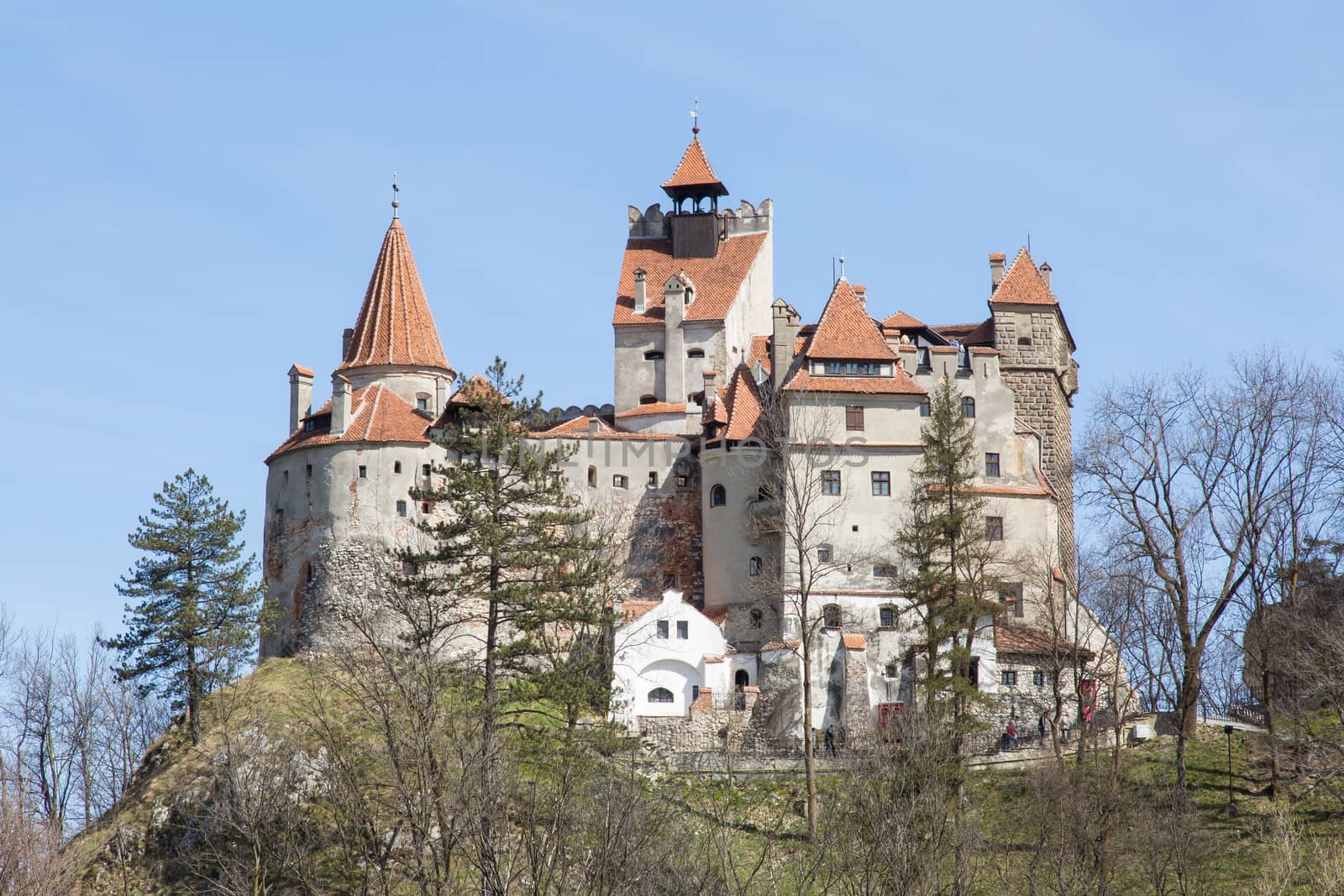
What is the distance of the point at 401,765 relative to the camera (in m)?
37.7

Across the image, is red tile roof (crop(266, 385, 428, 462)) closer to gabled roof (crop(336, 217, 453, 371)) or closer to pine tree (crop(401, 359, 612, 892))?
gabled roof (crop(336, 217, 453, 371))

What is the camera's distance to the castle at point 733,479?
6706 cm

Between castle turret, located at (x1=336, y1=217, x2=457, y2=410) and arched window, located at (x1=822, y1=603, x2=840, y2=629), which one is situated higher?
castle turret, located at (x1=336, y1=217, x2=457, y2=410)

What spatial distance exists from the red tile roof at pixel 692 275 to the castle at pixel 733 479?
0.22 m

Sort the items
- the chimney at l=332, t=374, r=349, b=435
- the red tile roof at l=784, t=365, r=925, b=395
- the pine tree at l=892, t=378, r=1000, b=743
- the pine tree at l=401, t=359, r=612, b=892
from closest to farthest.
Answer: the pine tree at l=401, t=359, r=612, b=892, the pine tree at l=892, t=378, r=1000, b=743, the red tile roof at l=784, t=365, r=925, b=395, the chimney at l=332, t=374, r=349, b=435

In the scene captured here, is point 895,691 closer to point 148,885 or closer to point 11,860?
point 148,885

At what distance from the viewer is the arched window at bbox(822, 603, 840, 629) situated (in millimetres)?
67931

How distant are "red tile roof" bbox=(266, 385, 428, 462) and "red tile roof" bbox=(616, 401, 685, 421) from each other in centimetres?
817

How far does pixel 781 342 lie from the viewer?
75.2 metres

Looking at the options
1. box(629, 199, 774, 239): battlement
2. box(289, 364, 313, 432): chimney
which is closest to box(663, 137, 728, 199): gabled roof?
box(629, 199, 774, 239): battlement

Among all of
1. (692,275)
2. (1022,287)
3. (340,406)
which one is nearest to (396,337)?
(340,406)

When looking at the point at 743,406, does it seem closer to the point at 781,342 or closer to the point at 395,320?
the point at 781,342

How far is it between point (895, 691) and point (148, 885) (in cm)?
2499

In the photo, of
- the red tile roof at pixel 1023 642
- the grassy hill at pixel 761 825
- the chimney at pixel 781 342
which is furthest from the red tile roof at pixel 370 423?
the red tile roof at pixel 1023 642
